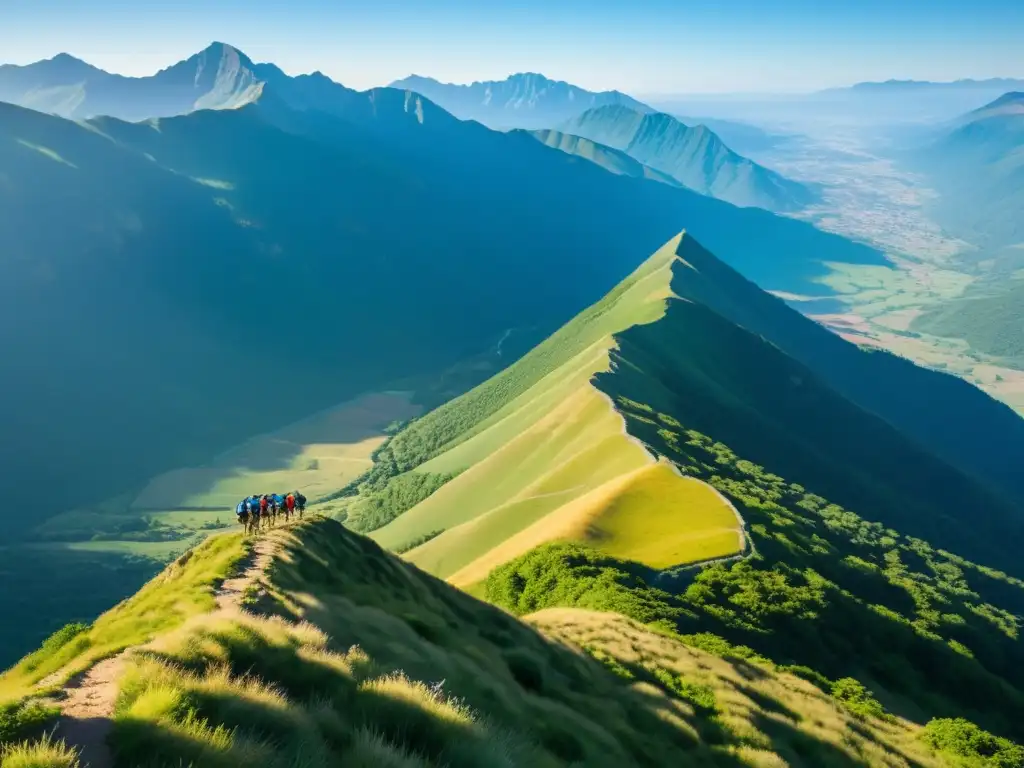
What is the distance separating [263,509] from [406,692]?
27587 millimetres

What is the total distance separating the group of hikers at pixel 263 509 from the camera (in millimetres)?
39469

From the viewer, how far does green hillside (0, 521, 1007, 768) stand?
505 inches

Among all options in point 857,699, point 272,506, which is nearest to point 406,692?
point 272,506

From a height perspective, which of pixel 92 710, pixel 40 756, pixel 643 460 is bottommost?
pixel 643 460

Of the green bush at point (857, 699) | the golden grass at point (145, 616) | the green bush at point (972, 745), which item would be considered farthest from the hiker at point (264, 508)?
the green bush at point (972, 745)

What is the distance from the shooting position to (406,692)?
16.4 metres

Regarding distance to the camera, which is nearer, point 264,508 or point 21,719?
point 21,719

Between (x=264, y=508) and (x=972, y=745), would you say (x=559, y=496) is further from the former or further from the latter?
(x=264, y=508)

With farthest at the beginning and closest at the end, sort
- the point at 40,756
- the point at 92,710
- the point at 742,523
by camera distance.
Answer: the point at 742,523, the point at 92,710, the point at 40,756

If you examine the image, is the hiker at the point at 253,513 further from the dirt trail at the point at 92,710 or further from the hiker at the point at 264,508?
the dirt trail at the point at 92,710

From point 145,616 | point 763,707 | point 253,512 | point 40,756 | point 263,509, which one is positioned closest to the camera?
point 40,756

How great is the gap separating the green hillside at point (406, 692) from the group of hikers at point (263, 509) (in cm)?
271

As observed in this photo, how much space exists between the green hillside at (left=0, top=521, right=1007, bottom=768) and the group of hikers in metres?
2.71

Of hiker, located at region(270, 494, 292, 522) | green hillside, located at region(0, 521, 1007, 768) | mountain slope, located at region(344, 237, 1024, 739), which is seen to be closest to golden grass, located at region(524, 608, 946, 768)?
green hillside, located at region(0, 521, 1007, 768)
